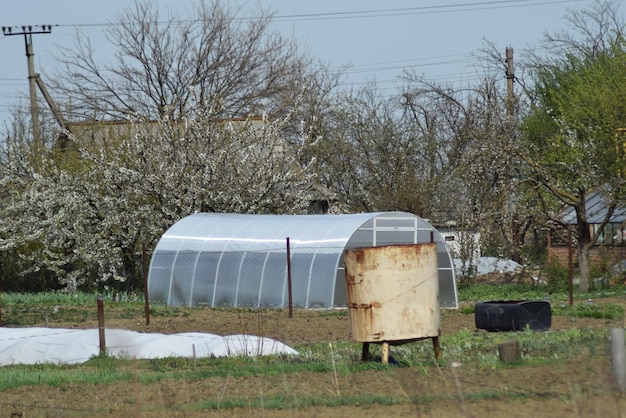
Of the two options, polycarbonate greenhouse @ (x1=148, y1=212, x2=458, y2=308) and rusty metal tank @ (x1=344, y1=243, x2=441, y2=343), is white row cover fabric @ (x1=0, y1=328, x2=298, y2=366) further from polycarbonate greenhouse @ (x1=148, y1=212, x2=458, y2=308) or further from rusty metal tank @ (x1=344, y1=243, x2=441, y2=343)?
polycarbonate greenhouse @ (x1=148, y1=212, x2=458, y2=308)

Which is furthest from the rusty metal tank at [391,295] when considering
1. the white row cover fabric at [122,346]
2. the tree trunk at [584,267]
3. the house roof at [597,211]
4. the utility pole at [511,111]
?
the house roof at [597,211]

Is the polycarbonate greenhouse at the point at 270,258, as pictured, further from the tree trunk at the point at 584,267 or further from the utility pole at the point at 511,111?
the utility pole at the point at 511,111

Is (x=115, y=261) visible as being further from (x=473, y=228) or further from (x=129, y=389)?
(x=129, y=389)

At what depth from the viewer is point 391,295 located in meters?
11.1

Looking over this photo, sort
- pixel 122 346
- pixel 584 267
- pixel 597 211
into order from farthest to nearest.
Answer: pixel 597 211, pixel 584 267, pixel 122 346

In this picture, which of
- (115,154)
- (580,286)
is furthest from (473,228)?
(115,154)

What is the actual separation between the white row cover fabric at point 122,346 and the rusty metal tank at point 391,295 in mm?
1953

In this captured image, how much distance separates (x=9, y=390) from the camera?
1107 centimetres

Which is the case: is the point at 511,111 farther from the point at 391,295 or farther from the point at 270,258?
the point at 391,295

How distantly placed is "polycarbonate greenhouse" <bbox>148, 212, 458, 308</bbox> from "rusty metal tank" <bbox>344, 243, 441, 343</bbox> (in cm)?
1135

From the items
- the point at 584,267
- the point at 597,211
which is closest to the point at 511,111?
the point at 597,211

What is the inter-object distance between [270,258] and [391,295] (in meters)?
12.8

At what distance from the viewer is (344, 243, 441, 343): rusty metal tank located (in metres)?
11.1

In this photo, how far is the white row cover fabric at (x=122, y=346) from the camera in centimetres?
1345
